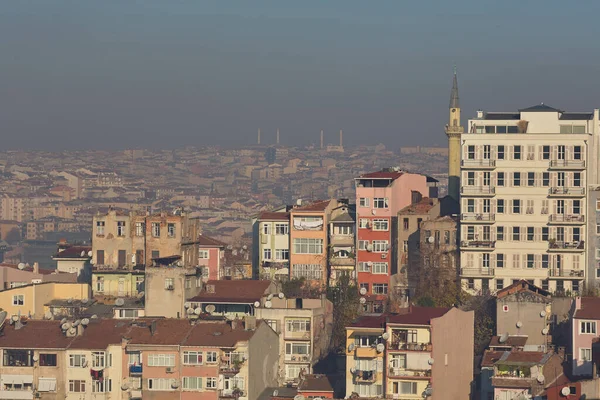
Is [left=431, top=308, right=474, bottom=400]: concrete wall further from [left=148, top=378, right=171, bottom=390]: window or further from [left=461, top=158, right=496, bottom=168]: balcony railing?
[left=461, top=158, right=496, bottom=168]: balcony railing

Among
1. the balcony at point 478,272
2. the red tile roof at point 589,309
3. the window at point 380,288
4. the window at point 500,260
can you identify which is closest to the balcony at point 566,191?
the window at point 500,260

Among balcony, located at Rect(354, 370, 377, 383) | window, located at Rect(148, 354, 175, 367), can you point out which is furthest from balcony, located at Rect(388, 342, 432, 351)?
window, located at Rect(148, 354, 175, 367)

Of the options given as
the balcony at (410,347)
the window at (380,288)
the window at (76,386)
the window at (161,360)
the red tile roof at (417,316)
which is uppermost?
the window at (380,288)

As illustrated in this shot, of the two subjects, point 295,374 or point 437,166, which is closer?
point 295,374

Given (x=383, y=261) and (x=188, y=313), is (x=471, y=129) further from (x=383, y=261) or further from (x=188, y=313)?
(x=188, y=313)

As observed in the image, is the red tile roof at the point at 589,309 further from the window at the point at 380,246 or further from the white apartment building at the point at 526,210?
the window at the point at 380,246

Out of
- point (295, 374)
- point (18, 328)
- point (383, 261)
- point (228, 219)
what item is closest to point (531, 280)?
point (383, 261)

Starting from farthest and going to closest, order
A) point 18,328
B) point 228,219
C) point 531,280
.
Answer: point 228,219 → point 531,280 → point 18,328

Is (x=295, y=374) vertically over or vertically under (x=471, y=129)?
under
